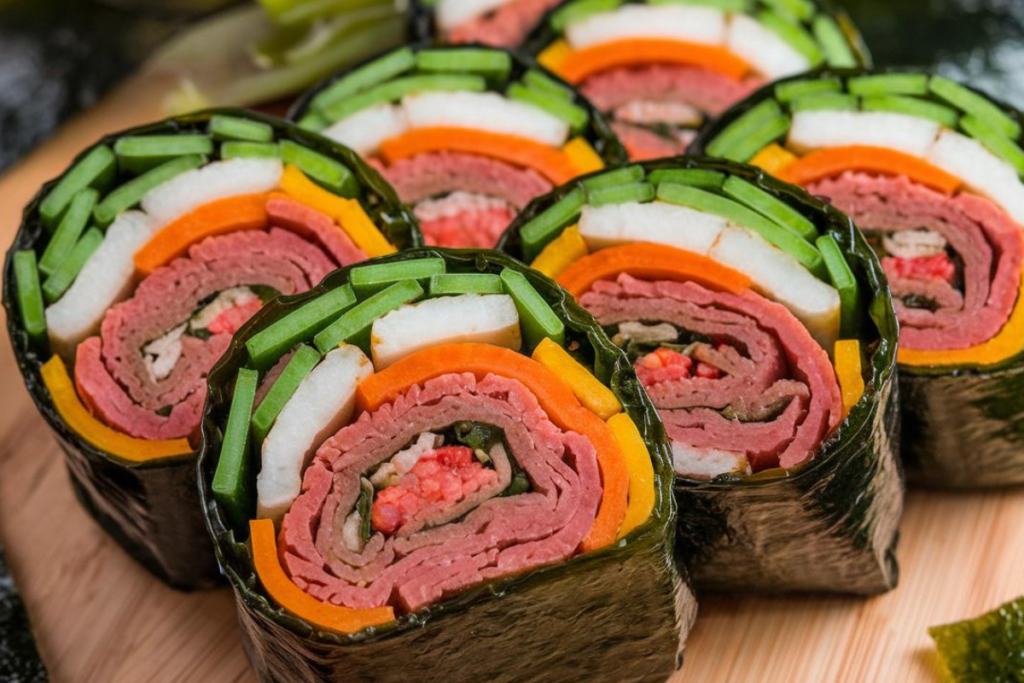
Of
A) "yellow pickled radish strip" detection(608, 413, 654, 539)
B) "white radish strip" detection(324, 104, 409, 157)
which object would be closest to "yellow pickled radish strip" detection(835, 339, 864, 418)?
"yellow pickled radish strip" detection(608, 413, 654, 539)

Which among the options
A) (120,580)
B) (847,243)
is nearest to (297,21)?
(120,580)

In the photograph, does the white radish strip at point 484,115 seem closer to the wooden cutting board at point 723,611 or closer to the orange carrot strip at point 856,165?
the orange carrot strip at point 856,165

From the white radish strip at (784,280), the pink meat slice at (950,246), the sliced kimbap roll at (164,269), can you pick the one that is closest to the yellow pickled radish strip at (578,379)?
the white radish strip at (784,280)

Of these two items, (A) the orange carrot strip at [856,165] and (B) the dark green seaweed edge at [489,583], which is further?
(A) the orange carrot strip at [856,165]

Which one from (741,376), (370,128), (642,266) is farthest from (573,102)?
(741,376)

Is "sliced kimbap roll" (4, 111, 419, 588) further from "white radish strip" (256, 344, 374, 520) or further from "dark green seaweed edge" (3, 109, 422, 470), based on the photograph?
"white radish strip" (256, 344, 374, 520)

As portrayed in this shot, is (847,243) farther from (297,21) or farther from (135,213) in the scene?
(297,21)
